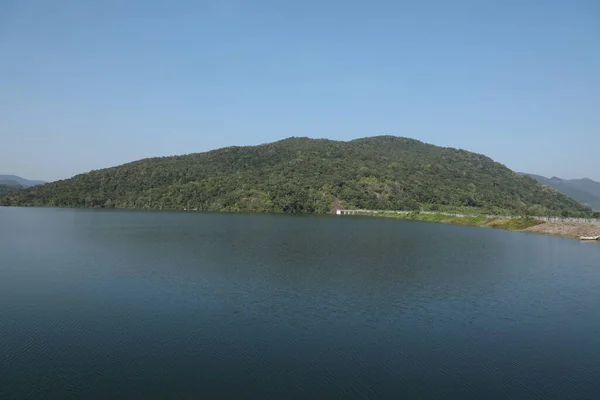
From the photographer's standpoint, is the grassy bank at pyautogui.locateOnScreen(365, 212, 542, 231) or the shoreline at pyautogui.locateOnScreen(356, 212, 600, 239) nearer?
the shoreline at pyautogui.locateOnScreen(356, 212, 600, 239)

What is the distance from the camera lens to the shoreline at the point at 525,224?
3438 inches

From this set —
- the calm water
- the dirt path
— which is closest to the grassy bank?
the dirt path

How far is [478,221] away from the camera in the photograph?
120312 millimetres

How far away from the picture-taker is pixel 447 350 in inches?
862

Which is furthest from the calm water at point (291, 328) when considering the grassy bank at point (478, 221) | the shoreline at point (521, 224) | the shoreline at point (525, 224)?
the grassy bank at point (478, 221)

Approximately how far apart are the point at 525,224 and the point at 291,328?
98.0m

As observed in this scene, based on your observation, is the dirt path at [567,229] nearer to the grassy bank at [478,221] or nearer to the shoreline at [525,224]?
the shoreline at [525,224]

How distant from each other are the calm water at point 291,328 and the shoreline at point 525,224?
148 ft

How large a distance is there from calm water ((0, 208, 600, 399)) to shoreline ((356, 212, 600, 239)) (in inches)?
1772

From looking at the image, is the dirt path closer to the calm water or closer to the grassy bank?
the grassy bank

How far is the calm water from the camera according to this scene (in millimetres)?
17734

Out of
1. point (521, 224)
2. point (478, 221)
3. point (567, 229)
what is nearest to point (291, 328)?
point (567, 229)

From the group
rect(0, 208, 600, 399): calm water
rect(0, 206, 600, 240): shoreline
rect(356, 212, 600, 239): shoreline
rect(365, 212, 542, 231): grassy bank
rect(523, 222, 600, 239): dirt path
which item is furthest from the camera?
rect(365, 212, 542, 231): grassy bank

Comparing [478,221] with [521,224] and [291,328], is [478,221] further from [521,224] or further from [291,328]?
[291,328]
